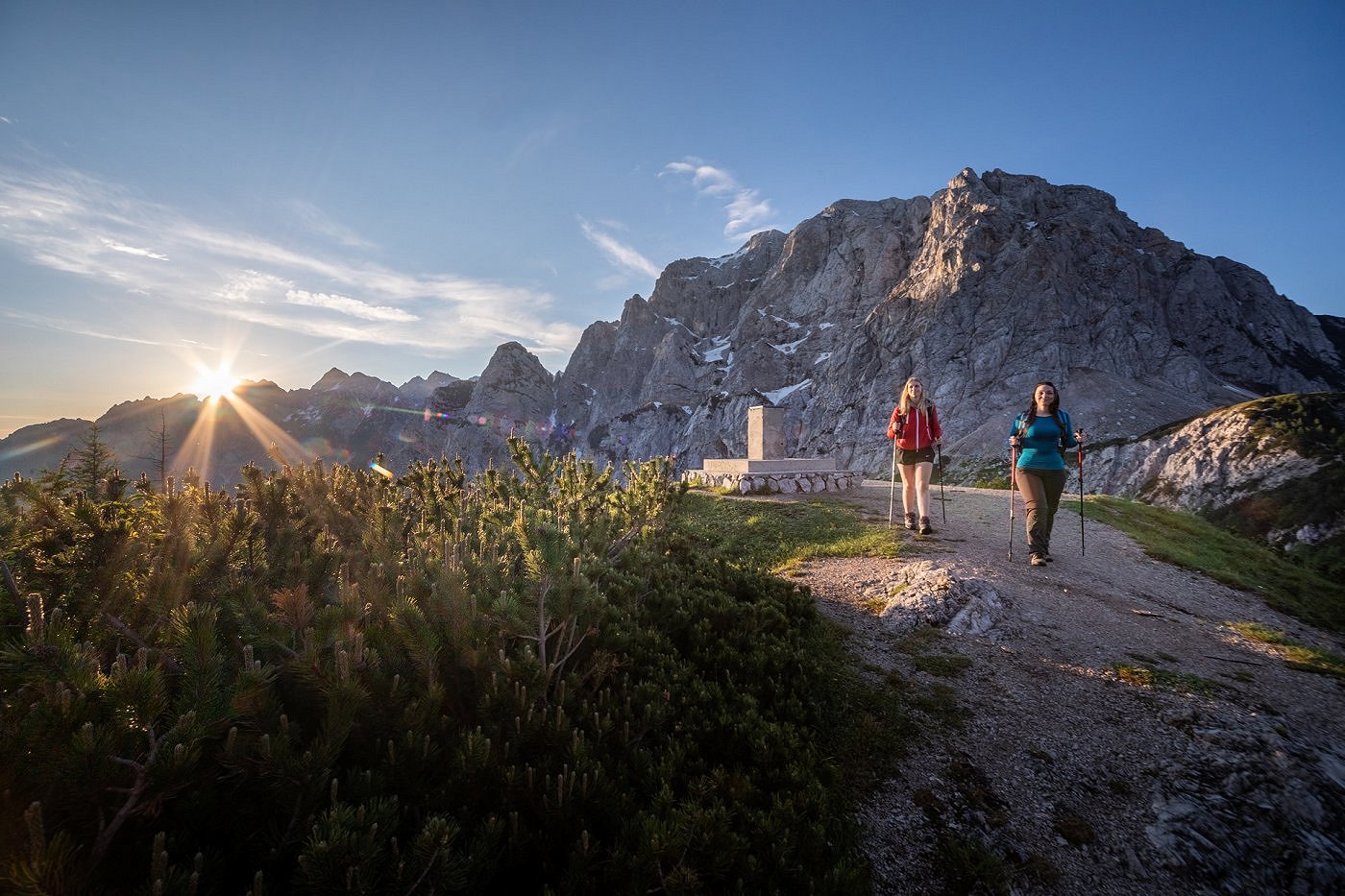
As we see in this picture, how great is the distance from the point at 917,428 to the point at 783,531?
411cm

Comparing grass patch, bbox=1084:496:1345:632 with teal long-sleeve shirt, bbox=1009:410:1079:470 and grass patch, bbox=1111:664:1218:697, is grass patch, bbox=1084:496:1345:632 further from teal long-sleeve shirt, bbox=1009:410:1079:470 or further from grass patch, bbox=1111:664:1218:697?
grass patch, bbox=1111:664:1218:697

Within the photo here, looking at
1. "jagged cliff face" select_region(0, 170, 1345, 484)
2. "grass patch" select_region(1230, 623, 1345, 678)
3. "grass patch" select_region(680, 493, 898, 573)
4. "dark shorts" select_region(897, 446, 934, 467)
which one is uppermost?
"jagged cliff face" select_region(0, 170, 1345, 484)

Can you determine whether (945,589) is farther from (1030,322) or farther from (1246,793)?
(1030,322)

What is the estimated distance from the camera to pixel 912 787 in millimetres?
3967

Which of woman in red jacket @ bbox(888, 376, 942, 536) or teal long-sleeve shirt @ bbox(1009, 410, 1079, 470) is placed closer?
teal long-sleeve shirt @ bbox(1009, 410, 1079, 470)

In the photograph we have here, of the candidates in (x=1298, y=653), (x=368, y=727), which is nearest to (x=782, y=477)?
(x=1298, y=653)

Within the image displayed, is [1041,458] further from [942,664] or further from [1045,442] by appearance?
[942,664]

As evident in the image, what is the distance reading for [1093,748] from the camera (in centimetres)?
438

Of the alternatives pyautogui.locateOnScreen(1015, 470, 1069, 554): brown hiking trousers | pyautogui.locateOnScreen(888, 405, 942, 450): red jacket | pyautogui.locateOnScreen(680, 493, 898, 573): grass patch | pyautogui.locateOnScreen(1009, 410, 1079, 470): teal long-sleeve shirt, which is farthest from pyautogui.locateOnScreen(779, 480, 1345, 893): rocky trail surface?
pyautogui.locateOnScreen(888, 405, 942, 450): red jacket

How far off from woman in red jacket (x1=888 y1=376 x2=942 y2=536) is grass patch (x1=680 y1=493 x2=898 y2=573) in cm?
127

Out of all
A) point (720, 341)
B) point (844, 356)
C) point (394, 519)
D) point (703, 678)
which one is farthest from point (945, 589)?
point (720, 341)

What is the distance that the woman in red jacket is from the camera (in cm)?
1111

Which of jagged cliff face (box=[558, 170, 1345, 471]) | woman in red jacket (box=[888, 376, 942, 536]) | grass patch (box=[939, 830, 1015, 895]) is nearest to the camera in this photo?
grass patch (box=[939, 830, 1015, 895])

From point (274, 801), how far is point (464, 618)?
1474 mm
